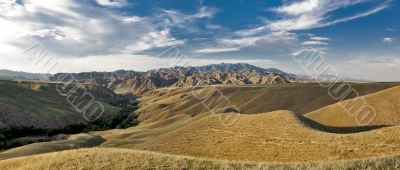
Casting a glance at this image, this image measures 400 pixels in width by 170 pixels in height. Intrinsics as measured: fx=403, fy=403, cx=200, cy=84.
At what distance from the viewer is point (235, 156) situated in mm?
58125

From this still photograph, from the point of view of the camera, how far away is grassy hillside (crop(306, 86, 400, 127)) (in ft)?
263

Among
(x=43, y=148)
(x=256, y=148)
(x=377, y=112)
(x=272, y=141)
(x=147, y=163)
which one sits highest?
(x=377, y=112)

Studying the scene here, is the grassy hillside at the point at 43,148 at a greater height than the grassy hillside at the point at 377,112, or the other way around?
the grassy hillside at the point at 377,112

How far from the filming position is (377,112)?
83688 millimetres

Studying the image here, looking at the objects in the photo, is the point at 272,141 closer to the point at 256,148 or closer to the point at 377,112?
the point at 256,148

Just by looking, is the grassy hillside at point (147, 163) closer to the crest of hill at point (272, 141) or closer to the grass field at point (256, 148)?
the grass field at point (256, 148)

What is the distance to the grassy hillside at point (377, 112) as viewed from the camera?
263 ft

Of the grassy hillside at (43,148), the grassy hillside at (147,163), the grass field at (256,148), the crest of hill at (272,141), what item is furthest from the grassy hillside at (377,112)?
the grassy hillside at (43,148)

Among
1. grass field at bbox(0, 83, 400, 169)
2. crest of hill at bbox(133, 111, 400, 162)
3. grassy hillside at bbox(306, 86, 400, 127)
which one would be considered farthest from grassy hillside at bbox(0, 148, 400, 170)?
grassy hillside at bbox(306, 86, 400, 127)

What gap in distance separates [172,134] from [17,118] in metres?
117

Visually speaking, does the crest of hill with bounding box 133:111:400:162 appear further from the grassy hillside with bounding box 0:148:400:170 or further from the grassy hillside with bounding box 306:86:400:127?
the grassy hillside with bounding box 0:148:400:170

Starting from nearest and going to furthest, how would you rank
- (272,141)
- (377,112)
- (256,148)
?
(256,148) → (272,141) → (377,112)

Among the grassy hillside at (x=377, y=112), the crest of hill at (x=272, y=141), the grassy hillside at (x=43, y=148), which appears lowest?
the grassy hillside at (x=43, y=148)

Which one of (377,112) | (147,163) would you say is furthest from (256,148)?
(377,112)
